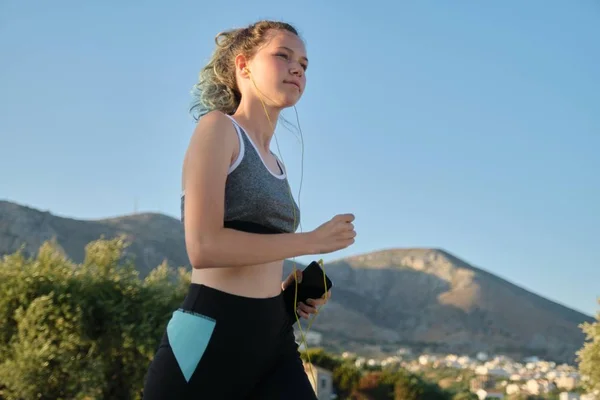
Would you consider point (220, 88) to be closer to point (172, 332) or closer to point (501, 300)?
point (172, 332)

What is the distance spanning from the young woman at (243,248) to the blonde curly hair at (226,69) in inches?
1.9

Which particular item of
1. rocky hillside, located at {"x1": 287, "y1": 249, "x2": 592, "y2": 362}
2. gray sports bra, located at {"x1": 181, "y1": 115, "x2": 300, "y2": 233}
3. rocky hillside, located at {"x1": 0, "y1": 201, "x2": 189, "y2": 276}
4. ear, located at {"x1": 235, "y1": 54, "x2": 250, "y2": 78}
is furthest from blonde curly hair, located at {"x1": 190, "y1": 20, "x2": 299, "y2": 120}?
rocky hillside, located at {"x1": 287, "y1": 249, "x2": 592, "y2": 362}

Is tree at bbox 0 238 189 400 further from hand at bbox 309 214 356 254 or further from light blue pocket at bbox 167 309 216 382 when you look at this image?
hand at bbox 309 214 356 254

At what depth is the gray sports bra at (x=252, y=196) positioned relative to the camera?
2.65 meters

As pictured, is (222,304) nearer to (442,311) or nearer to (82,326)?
(82,326)

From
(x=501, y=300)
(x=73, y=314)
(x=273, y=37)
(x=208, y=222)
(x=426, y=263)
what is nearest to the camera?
(x=208, y=222)

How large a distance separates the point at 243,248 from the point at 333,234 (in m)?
0.29

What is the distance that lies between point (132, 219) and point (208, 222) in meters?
99.0

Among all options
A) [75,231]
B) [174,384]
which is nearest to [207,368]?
[174,384]

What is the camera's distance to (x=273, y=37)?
2.92m

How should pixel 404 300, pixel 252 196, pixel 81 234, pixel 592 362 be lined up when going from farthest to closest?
pixel 404 300
pixel 81 234
pixel 592 362
pixel 252 196

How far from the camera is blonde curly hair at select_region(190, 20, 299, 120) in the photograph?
3.00m

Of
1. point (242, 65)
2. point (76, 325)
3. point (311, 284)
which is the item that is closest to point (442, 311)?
point (76, 325)

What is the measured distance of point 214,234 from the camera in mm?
2406
